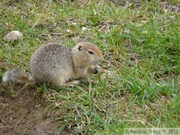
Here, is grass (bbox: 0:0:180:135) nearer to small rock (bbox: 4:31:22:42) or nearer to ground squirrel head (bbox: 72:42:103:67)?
small rock (bbox: 4:31:22:42)

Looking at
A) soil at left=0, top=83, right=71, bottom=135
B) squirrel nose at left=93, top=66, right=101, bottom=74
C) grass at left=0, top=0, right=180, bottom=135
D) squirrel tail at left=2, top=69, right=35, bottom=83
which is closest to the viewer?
grass at left=0, top=0, right=180, bottom=135

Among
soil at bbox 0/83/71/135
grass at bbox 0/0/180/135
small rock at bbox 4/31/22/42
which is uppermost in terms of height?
small rock at bbox 4/31/22/42

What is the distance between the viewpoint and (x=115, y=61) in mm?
5594

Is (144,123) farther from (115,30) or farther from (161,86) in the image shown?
(115,30)

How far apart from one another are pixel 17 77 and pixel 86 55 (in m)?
0.89

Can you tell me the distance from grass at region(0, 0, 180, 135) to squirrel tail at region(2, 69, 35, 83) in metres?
0.21

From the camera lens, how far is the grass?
14.8ft

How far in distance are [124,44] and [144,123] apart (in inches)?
73.0

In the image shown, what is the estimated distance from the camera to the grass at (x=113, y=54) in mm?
4523

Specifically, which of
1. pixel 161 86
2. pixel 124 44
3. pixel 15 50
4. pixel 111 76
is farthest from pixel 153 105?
pixel 15 50

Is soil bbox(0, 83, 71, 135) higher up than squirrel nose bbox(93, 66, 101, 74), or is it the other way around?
squirrel nose bbox(93, 66, 101, 74)

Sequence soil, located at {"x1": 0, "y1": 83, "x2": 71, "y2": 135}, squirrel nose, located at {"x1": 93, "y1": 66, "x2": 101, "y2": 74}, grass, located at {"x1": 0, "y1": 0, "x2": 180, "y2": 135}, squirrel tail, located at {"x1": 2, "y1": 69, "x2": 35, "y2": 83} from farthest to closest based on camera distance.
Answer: squirrel nose, located at {"x1": 93, "y1": 66, "x2": 101, "y2": 74} < squirrel tail, located at {"x1": 2, "y1": 69, "x2": 35, "y2": 83} < soil, located at {"x1": 0, "y1": 83, "x2": 71, "y2": 135} < grass, located at {"x1": 0, "y1": 0, "x2": 180, "y2": 135}

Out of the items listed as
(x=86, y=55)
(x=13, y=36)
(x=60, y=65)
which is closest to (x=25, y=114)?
(x=60, y=65)

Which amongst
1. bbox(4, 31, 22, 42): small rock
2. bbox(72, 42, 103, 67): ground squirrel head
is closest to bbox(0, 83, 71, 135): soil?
bbox(72, 42, 103, 67): ground squirrel head
